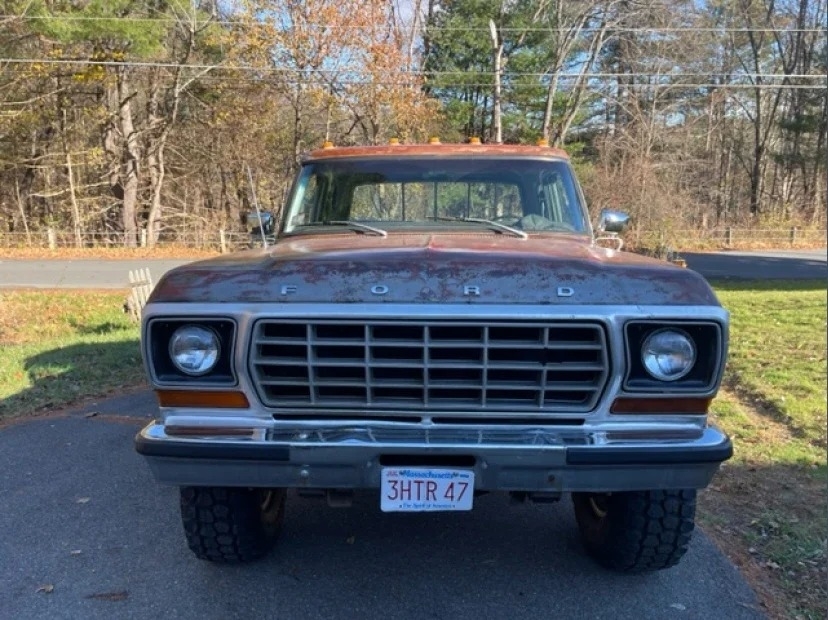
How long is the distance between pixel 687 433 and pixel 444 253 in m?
1.11

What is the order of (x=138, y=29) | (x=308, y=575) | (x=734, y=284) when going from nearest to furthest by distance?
1. (x=308, y=575)
2. (x=734, y=284)
3. (x=138, y=29)

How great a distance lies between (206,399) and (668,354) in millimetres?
1695

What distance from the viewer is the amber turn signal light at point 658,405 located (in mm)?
2749

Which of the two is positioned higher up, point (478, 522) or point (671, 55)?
point (671, 55)

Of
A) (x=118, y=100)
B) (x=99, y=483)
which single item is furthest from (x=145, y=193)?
(x=99, y=483)

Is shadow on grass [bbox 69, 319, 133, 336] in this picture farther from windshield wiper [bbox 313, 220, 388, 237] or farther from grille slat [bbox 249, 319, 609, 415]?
grille slat [bbox 249, 319, 609, 415]

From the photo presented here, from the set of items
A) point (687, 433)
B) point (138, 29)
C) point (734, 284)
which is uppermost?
point (138, 29)

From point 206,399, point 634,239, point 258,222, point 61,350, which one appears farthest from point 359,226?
point 634,239

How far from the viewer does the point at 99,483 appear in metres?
4.68

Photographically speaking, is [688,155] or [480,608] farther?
[688,155]

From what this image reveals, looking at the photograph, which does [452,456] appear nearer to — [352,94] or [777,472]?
[777,472]

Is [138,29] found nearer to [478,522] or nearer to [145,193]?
[145,193]

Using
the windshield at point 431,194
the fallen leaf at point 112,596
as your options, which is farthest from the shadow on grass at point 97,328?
the fallen leaf at point 112,596

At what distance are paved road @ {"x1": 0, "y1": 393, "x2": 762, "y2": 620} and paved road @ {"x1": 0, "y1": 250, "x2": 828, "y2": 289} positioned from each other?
1224 cm
